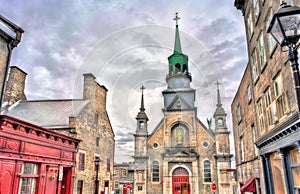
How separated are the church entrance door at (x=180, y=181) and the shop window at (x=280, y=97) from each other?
80.6 ft

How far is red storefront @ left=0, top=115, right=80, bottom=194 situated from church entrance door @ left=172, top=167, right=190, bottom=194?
1858cm

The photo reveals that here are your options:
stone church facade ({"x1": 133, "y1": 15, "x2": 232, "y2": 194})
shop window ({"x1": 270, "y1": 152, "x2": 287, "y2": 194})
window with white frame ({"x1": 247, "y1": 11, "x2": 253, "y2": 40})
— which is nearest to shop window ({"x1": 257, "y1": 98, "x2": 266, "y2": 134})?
shop window ({"x1": 270, "y1": 152, "x2": 287, "y2": 194})

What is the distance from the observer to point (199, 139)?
32.7 meters

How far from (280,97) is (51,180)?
36.6 ft

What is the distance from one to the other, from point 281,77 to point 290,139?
197cm

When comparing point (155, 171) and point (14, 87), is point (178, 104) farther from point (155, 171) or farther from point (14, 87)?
point (14, 87)

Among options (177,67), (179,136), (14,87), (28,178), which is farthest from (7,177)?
(177,67)

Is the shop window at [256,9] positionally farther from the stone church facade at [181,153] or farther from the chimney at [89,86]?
the stone church facade at [181,153]

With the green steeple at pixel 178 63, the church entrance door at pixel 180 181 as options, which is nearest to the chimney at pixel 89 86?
the church entrance door at pixel 180 181

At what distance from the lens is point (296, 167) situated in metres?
7.03

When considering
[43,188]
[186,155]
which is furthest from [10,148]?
[186,155]

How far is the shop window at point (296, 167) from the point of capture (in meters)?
6.92

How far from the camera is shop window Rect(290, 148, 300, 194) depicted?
22.7 ft

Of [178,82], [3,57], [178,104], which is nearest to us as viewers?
[3,57]
